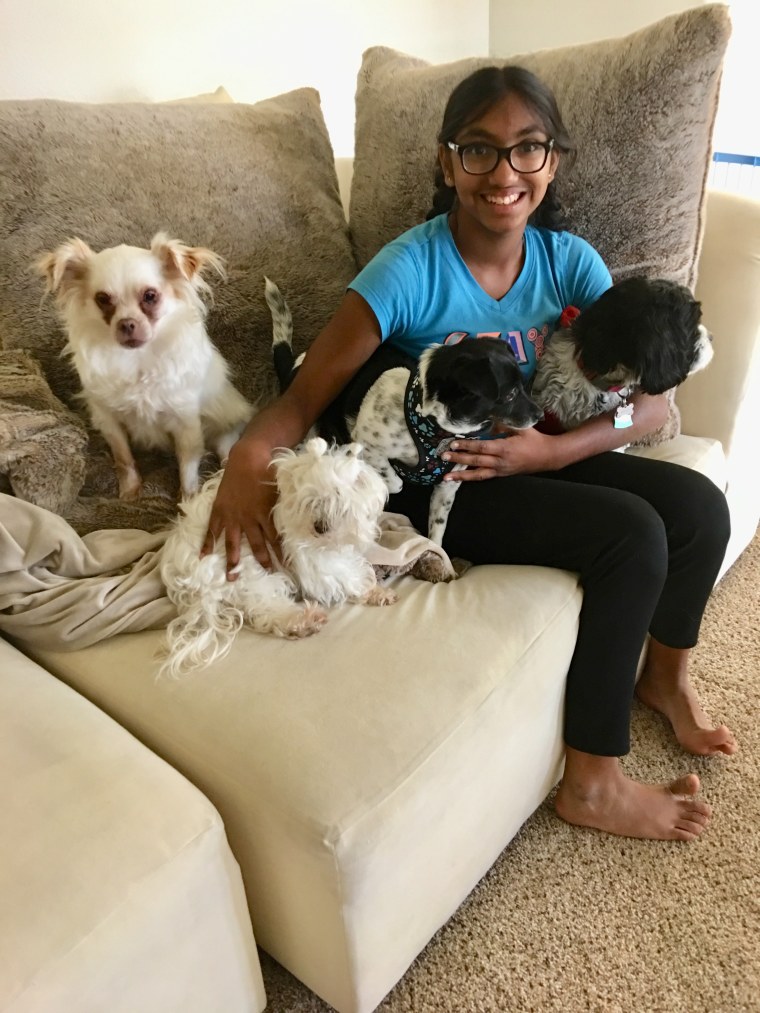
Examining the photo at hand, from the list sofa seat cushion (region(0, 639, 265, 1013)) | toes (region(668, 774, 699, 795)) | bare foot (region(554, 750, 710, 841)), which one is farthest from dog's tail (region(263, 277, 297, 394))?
toes (region(668, 774, 699, 795))

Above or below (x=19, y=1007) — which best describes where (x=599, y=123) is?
above

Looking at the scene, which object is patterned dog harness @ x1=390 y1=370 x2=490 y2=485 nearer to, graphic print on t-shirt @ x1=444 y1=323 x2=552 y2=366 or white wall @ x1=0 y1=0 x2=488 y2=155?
graphic print on t-shirt @ x1=444 y1=323 x2=552 y2=366

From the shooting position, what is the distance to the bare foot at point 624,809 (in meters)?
1.28

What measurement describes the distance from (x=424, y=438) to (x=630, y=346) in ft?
1.34

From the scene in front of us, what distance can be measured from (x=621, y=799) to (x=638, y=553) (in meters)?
0.47

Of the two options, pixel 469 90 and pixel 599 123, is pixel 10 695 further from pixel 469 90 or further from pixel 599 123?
pixel 599 123

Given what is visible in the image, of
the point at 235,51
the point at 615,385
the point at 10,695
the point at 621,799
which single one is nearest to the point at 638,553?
the point at 615,385

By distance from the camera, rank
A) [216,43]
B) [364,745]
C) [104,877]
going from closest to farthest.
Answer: [104,877] < [364,745] < [216,43]

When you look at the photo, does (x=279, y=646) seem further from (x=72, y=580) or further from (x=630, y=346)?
(x=630, y=346)

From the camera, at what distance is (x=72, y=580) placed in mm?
1151

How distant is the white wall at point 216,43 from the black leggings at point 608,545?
1.47 meters

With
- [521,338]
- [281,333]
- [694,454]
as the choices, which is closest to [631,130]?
[521,338]

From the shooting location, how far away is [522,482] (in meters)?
1.31

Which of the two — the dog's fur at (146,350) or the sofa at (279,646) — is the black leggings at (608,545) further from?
the dog's fur at (146,350)
